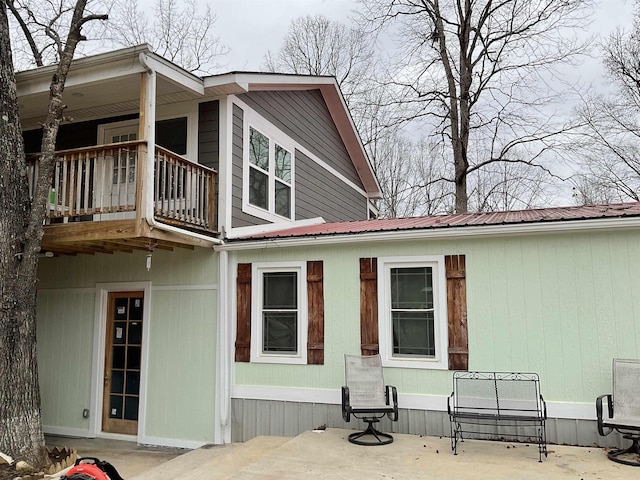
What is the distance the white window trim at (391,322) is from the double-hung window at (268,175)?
246 centimetres

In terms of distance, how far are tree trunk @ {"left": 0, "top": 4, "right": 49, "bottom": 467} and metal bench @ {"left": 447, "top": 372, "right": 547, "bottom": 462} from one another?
4614 millimetres

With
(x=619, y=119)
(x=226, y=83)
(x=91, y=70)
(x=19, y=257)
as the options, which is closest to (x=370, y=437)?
(x=19, y=257)

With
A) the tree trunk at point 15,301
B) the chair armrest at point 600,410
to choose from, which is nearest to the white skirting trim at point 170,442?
the tree trunk at point 15,301

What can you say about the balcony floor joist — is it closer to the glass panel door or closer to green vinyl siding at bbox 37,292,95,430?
the glass panel door

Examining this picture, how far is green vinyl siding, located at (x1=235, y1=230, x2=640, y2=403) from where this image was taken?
5309mm

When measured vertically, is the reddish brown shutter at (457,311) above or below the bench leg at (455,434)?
above

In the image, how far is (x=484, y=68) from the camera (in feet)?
48.0

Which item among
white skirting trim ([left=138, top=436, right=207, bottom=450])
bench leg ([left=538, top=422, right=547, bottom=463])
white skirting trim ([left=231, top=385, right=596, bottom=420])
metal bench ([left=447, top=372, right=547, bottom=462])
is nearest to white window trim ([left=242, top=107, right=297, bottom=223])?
white skirting trim ([left=231, top=385, right=596, bottom=420])

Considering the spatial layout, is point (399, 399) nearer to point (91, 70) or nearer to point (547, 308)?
point (547, 308)

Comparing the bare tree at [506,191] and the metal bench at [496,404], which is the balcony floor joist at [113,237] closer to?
the metal bench at [496,404]

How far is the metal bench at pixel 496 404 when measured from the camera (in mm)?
5363

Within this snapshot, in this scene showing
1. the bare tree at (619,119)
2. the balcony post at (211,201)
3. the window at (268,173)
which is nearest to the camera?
the balcony post at (211,201)

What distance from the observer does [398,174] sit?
21.1 m

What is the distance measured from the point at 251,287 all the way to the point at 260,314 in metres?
0.38
